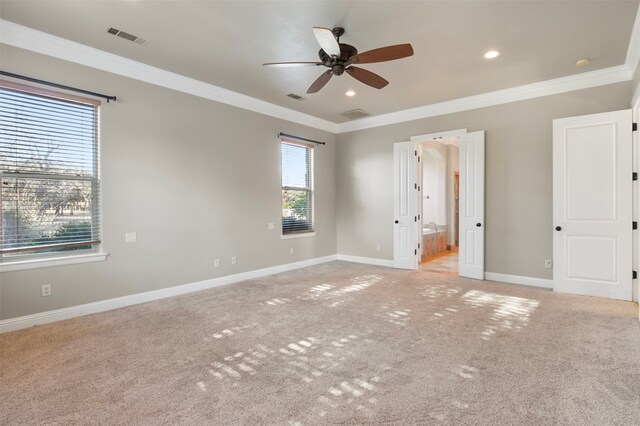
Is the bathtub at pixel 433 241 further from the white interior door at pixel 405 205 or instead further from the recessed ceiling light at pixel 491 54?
the recessed ceiling light at pixel 491 54

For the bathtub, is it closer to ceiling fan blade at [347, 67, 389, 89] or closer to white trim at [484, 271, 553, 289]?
white trim at [484, 271, 553, 289]

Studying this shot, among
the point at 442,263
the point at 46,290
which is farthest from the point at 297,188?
the point at 46,290

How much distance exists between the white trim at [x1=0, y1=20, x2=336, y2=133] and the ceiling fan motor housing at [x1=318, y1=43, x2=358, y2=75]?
2.25 meters

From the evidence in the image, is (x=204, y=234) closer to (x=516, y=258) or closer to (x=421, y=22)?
(x=421, y=22)

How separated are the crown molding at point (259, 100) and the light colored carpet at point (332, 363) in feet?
9.43

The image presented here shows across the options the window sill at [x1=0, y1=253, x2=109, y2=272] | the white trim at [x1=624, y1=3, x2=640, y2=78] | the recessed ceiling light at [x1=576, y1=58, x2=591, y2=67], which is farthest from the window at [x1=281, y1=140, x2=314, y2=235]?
the white trim at [x1=624, y1=3, x2=640, y2=78]

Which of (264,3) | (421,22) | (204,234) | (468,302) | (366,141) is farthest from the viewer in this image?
(366,141)

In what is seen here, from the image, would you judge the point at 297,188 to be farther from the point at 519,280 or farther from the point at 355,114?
the point at 519,280

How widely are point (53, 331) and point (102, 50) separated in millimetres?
3081

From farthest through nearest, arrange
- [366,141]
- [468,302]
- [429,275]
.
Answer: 1. [366,141]
2. [429,275]
3. [468,302]

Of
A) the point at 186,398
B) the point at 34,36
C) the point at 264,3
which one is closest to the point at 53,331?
the point at 186,398

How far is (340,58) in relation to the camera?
10.3 ft

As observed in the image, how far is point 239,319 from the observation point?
11.4 feet

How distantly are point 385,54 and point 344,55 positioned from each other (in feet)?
1.52
